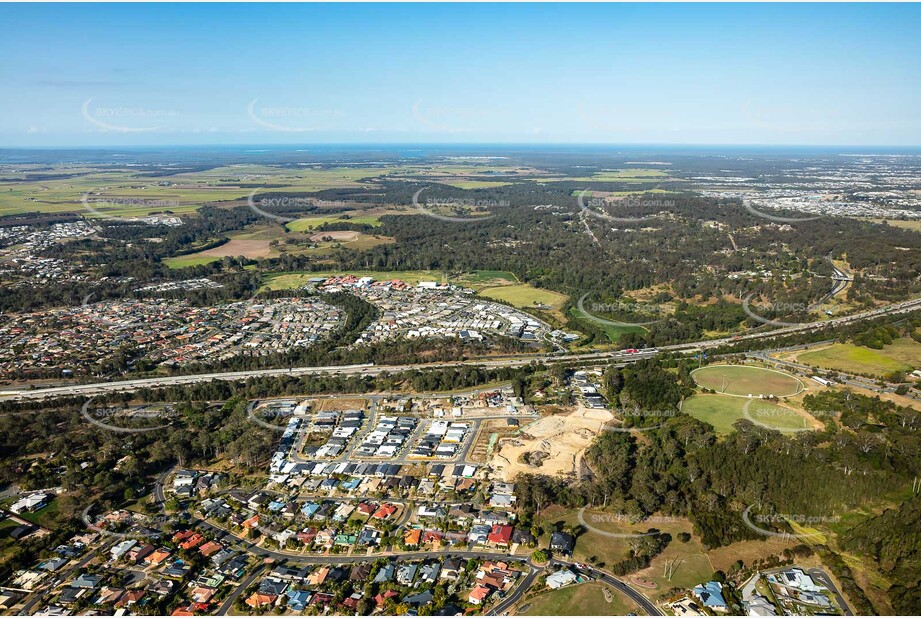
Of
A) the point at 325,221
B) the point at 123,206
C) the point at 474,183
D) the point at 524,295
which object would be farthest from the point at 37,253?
the point at 474,183

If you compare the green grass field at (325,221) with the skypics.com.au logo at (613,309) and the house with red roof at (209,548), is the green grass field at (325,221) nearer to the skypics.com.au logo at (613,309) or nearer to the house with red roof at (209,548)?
A: the skypics.com.au logo at (613,309)

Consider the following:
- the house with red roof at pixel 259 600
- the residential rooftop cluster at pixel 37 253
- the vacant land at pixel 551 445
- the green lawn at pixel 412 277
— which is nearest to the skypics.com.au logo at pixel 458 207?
the green lawn at pixel 412 277

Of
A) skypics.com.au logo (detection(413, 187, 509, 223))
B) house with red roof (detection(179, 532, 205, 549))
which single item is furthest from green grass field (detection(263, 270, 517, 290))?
house with red roof (detection(179, 532, 205, 549))

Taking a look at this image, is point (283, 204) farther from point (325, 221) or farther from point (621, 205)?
point (621, 205)

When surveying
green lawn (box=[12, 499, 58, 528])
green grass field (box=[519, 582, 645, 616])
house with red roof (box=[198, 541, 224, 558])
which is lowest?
green grass field (box=[519, 582, 645, 616])

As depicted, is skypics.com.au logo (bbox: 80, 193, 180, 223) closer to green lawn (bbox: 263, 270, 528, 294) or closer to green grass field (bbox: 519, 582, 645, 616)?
green lawn (bbox: 263, 270, 528, 294)
